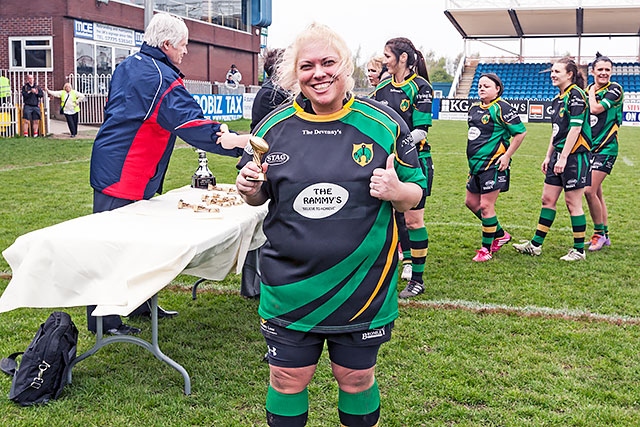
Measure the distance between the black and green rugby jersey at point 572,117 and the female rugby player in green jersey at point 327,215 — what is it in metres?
4.73

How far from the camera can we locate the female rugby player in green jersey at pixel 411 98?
6.19 m

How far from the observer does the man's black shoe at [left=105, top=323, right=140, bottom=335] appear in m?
5.09

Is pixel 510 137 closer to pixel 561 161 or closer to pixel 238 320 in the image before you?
pixel 561 161

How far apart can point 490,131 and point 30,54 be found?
82.9 ft

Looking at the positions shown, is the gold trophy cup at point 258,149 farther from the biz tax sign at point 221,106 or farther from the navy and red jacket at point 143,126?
the biz tax sign at point 221,106

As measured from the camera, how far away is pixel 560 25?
47.9 m

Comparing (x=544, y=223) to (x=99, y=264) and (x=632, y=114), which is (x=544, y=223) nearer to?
(x=99, y=264)

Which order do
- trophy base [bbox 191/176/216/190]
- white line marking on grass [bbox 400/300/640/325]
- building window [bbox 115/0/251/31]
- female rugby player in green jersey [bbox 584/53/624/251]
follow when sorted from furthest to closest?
building window [bbox 115/0/251/31], female rugby player in green jersey [bbox 584/53/624/251], trophy base [bbox 191/176/216/190], white line marking on grass [bbox 400/300/640/325]


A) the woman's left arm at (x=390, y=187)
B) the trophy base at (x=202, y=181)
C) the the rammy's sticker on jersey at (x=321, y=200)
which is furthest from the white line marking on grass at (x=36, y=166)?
the woman's left arm at (x=390, y=187)

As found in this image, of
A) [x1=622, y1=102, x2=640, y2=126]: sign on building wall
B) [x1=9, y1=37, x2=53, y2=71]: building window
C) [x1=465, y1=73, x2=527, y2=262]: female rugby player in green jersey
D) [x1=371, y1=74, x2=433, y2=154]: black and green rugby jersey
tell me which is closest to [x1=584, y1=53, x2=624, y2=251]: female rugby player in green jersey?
[x1=465, y1=73, x2=527, y2=262]: female rugby player in green jersey

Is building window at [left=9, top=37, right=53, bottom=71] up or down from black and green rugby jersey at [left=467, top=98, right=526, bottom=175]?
up

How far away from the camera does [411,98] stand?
20.3ft

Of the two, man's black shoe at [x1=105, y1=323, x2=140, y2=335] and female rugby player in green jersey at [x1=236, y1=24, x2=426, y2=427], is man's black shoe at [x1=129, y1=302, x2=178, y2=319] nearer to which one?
man's black shoe at [x1=105, y1=323, x2=140, y2=335]

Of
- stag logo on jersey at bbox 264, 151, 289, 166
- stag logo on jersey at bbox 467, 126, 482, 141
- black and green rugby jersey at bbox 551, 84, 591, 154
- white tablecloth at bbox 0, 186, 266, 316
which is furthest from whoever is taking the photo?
stag logo on jersey at bbox 467, 126, 482, 141
